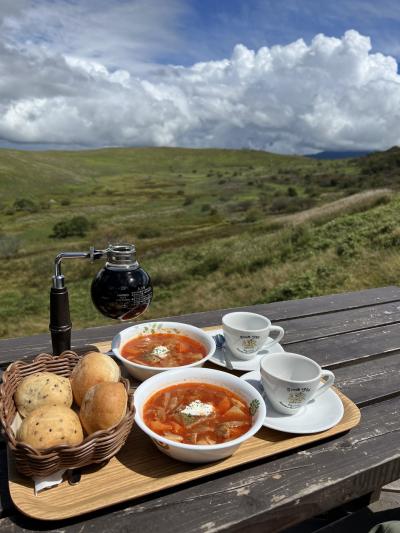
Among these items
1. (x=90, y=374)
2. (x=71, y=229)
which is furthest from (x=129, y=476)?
(x=71, y=229)

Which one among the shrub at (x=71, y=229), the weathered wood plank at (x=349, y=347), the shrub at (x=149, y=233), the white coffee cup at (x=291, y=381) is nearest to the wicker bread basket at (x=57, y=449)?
the white coffee cup at (x=291, y=381)

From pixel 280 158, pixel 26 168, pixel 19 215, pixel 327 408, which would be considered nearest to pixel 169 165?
A: pixel 280 158

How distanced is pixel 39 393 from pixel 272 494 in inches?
41.8

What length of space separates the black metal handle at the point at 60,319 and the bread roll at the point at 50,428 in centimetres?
66

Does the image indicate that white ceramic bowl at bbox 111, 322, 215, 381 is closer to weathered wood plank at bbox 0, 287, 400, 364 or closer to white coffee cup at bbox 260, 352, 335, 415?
white coffee cup at bbox 260, 352, 335, 415

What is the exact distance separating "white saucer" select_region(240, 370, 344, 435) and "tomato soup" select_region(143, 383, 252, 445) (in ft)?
0.61

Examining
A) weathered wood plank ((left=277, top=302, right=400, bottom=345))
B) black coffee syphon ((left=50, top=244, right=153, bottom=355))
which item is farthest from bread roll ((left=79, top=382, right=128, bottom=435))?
weathered wood plank ((left=277, top=302, right=400, bottom=345))

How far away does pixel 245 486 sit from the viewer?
1810 millimetres

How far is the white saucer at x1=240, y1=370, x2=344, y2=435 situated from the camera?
207cm

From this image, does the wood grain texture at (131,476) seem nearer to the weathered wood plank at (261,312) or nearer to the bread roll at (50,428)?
the bread roll at (50,428)

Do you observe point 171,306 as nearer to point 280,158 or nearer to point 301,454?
point 301,454

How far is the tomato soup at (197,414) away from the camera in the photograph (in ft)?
6.11

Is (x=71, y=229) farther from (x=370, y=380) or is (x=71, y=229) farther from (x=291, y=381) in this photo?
(x=291, y=381)

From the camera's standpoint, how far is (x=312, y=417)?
218 centimetres
